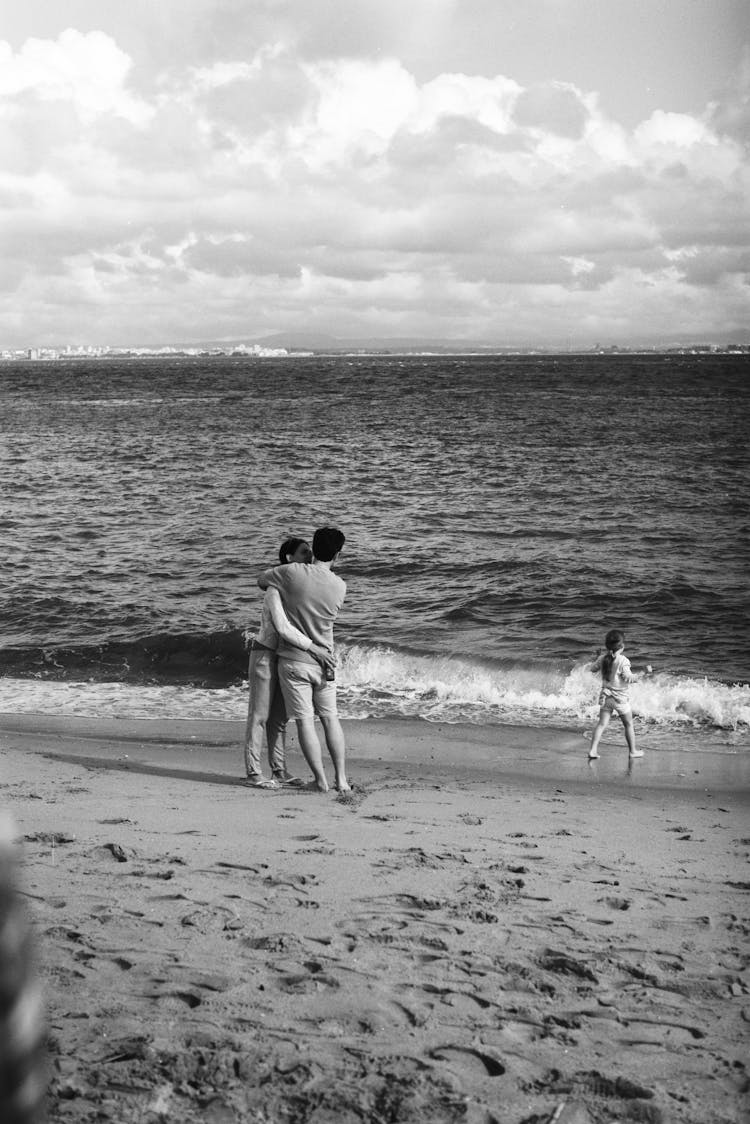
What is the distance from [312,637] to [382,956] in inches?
152

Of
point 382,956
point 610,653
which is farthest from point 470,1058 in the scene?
point 610,653

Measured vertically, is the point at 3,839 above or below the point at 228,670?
above

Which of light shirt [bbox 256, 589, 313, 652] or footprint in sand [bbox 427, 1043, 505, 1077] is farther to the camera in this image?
light shirt [bbox 256, 589, 313, 652]

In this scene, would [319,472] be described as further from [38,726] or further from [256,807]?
[256,807]

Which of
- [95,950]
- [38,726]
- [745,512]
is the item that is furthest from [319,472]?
[95,950]

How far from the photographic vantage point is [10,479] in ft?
113

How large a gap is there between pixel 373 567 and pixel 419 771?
470 inches

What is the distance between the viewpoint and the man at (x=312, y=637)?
310 inches

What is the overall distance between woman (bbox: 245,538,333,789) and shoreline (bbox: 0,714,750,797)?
66 centimetres

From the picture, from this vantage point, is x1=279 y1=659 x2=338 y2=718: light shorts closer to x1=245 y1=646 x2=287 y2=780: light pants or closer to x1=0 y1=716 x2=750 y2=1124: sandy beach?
x1=245 y1=646 x2=287 y2=780: light pants

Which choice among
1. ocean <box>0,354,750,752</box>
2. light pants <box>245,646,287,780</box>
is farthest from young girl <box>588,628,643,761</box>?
light pants <box>245,646,287,780</box>

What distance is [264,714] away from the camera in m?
8.35

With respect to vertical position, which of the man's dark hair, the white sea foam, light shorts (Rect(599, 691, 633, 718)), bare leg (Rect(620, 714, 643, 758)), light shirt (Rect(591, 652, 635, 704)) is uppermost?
the man's dark hair

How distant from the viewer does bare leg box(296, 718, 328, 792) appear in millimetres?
7941
